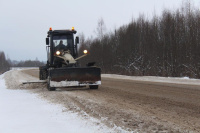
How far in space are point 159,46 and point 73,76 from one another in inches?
747

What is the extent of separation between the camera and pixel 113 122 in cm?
528

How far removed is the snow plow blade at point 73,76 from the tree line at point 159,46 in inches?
486

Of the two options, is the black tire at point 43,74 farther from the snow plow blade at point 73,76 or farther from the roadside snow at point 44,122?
the roadside snow at point 44,122

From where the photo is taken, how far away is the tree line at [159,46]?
962 inches

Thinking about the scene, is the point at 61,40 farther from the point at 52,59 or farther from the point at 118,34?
the point at 118,34

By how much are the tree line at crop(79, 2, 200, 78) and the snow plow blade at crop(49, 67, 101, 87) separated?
40.5 feet

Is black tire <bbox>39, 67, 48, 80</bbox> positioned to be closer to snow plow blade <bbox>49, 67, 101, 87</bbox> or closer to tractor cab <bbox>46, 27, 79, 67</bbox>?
tractor cab <bbox>46, 27, 79, 67</bbox>

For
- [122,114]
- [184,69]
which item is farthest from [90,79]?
[184,69]

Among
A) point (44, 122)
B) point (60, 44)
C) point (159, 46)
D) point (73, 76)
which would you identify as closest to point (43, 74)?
point (60, 44)

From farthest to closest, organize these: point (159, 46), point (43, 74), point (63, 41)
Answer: point (159, 46) < point (43, 74) < point (63, 41)

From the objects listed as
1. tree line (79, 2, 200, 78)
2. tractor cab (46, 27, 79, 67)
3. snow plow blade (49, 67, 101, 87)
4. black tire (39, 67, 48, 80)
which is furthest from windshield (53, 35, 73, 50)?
tree line (79, 2, 200, 78)

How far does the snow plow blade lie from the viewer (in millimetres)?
11523

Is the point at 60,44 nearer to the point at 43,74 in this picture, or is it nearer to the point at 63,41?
the point at 63,41

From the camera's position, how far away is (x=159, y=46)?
28.7 m
